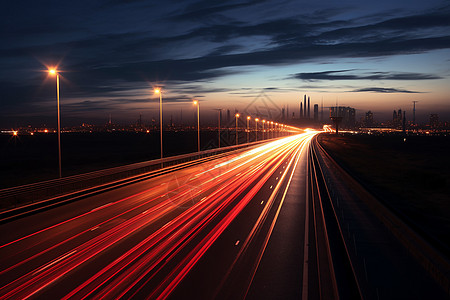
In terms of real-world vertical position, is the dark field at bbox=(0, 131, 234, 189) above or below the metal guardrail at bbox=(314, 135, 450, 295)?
below

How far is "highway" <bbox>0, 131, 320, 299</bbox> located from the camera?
9070mm

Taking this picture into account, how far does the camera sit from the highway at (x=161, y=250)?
907 centimetres

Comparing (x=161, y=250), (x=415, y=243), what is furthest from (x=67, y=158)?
(x=415, y=243)

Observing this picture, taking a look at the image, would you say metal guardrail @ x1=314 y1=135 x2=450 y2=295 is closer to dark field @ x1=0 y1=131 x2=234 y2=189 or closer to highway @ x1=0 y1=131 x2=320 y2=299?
highway @ x1=0 y1=131 x2=320 y2=299

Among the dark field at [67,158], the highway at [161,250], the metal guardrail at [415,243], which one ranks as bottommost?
the dark field at [67,158]

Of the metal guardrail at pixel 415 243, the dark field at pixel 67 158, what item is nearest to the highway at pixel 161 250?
the metal guardrail at pixel 415 243

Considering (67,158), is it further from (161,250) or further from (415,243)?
(415,243)

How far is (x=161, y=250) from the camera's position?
12.0m

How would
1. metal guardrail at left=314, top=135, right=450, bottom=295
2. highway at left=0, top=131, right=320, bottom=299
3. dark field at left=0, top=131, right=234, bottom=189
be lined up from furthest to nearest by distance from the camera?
dark field at left=0, top=131, right=234, bottom=189
metal guardrail at left=314, top=135, right=450, bottom=295
highway at left=0, top=131, right=320, bottom=299

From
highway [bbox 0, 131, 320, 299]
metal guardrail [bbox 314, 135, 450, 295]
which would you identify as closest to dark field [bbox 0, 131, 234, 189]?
highway [bbox 0, 131, 320, 299]

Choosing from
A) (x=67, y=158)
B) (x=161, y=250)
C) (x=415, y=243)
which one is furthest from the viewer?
(x=67, y=158)

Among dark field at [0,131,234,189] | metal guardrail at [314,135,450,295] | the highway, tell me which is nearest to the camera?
the highway

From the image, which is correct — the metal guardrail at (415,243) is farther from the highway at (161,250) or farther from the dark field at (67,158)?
the dark field at (67,158)

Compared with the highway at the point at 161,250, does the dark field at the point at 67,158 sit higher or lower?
lower
